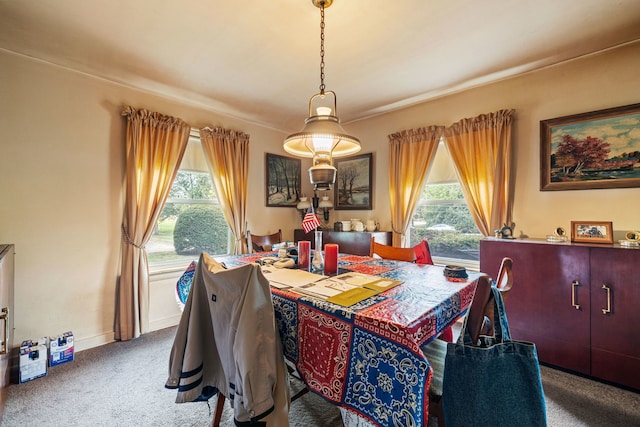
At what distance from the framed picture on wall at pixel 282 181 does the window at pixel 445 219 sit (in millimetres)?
1879

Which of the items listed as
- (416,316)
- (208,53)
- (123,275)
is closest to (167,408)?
(123,275)

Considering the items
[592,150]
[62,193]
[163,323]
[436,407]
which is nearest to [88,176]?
[62,193]

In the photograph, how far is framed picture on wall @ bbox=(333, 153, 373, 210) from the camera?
375cm

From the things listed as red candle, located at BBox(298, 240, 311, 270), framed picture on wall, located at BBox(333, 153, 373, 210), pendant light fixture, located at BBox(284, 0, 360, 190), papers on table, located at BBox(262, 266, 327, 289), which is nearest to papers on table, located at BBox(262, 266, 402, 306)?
papers on table, located at BBox(262, 266, 327, 289)

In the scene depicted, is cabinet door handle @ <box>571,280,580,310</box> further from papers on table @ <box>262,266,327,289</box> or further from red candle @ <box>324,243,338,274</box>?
papers on table @ <box>262,266,327,289</box>

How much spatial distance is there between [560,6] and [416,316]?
2213mm

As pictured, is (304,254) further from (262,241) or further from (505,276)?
(262,241)

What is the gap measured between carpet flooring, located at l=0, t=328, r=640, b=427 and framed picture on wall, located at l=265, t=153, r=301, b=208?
246 cm

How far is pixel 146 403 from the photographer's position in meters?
1.75

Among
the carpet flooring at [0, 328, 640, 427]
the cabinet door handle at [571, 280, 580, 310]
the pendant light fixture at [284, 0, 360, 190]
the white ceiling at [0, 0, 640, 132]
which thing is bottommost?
the carpet flooring at [0, 328, 640, 427]

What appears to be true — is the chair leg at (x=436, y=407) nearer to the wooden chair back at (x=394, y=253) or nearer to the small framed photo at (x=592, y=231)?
the wooden chair back at (x=394, y=253)

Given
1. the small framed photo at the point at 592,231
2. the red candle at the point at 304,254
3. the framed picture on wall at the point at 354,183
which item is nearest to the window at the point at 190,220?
the framed picture on wall at the point at 354,183

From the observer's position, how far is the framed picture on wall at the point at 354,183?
3.75 meters

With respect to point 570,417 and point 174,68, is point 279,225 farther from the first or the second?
point 570,417
